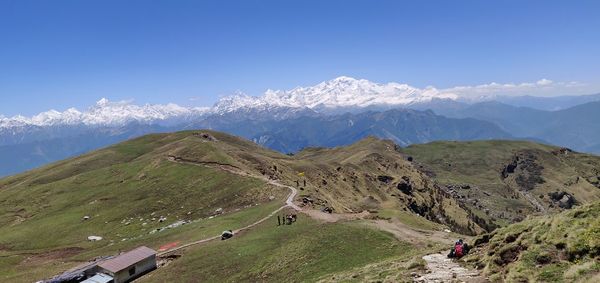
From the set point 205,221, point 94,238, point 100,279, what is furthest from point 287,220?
point 94,238

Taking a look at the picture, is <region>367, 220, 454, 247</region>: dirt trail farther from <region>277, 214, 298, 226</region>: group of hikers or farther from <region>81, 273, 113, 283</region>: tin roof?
<region>81, 273, 113, 283</region>: tin roof

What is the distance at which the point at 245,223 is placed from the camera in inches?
2881

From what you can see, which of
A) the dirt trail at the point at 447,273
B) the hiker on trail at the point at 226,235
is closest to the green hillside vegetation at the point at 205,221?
Result: the dirt trail at the point at 447,273

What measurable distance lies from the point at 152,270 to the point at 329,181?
97.2m

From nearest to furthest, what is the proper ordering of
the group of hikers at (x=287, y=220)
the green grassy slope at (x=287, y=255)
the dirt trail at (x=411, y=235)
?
1. the green grassy slope at (x=287, y=255)
2. the dirt trail at (x=411, y=235)
3. the group of hikers at (x=287, y=220)

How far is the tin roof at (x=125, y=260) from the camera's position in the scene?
53594mm

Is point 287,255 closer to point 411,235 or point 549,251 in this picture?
Result: point 411,235

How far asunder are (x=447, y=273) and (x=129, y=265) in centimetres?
4108

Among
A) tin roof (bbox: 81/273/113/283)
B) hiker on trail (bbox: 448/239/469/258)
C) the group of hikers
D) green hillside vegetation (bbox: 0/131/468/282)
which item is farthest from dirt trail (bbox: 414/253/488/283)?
tin roof (bbox: 81/273/113/283)

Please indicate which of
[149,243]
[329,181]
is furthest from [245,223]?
[329,181]

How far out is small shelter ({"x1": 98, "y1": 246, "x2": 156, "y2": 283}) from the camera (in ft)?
175

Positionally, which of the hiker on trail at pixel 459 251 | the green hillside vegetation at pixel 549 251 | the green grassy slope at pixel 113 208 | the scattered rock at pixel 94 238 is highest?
the green hillside vegetation at pixel 549 251

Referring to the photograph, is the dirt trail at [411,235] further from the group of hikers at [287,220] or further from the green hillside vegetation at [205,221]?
the group of hikers at [287,220]

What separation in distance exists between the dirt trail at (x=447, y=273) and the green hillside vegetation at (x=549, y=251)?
40.4 inches
